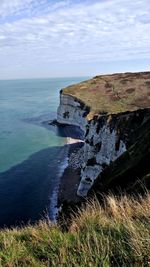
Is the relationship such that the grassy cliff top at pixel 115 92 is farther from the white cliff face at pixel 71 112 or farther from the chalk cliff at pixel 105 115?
the white cliff face at pixel 71 112

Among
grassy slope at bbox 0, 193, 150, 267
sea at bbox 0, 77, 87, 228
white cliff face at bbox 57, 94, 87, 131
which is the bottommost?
sea at bbox 0, 77, 87, 228

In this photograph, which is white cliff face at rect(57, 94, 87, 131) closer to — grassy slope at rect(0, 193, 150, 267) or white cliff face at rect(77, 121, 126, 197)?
white cliff face at rect(77, 121, 126, 197)

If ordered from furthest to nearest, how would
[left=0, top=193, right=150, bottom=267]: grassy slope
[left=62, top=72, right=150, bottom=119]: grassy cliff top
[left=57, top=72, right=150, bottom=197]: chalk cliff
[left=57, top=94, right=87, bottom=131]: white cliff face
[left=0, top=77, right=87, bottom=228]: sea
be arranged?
[left=57, top=94, right=87, bottom=131]: white cliff face, [left=62, top=72, right=150, bottom=119]: grassy cliff top, [left=0, top=77, right=87, bottom=228]: sea, [left=57, top=72, right=150, bottom=197]: chalk cliff, [left=0, top=193, right=150, bottom=267]: grassy slope

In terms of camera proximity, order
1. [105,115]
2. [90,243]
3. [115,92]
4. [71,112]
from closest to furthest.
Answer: [90,243]
[105,115]
[115,92]
[71,112]

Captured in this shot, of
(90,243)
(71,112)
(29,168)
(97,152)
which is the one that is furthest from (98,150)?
(71,112)

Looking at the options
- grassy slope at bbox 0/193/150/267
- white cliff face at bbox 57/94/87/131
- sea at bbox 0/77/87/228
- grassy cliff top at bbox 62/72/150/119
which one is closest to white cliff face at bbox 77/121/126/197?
sea at bbox 0/77/87/228

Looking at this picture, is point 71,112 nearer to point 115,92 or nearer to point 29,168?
point 115,92
